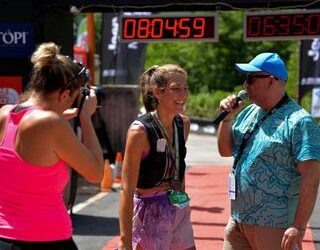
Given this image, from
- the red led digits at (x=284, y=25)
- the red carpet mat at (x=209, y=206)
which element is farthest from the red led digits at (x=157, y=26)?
the red carpet mat at (x=209, y=206)

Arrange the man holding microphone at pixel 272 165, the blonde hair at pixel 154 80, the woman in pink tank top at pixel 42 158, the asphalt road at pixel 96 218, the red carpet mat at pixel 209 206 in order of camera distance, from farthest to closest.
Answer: the asphalt road at pixel 96 218 < the red carpet mat at pixel 209 206 < the blonde hair at pixel 154 80 < the man holding microphone at pixel 272 165 < the woman in pink tank top at pixel 42 158

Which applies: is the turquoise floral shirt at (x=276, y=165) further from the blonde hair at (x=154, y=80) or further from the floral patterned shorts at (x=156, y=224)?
the blonde hair at (x=154, y=80)

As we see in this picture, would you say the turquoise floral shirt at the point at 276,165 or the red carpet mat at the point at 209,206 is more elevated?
the turquoise floral shirt at the point at 276,165

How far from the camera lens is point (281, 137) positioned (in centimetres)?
406

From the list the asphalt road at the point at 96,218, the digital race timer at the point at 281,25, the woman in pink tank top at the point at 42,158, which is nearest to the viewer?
the woman in pink tank top at the point at 42,158

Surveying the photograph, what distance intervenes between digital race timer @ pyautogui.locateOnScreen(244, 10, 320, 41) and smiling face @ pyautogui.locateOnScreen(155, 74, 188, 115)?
5.54 meters

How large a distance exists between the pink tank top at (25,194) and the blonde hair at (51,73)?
129 millimetres

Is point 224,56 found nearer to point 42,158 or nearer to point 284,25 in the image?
point 284,25

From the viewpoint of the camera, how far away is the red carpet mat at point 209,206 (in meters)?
8.63

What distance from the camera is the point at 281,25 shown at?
9734 millimetres

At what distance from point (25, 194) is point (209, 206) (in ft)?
27.1

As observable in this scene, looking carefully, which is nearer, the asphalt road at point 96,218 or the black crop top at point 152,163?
the black crop top at point 152,163

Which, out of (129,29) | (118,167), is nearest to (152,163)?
(129,29)

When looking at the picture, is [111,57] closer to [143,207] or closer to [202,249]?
[202,249]
